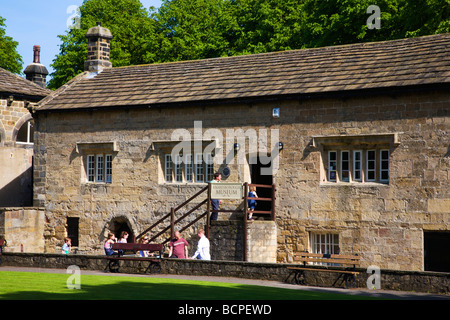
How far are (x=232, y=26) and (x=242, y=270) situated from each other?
22.3 meters

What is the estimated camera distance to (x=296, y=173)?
20.9m

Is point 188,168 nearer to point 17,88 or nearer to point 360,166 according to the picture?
point 360,166

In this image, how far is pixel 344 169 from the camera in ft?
66.9

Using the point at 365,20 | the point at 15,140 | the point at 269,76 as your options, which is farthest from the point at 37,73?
the point at 269,76

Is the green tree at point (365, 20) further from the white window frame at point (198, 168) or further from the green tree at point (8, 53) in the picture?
the green tree at point (8, 53)

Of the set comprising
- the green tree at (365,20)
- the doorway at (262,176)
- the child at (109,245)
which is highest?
the green tree at (365,20)

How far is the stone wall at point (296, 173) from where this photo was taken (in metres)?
19.0

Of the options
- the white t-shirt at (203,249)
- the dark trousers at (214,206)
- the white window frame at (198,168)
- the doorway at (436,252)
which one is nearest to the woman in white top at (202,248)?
the white t-shirt at (203,249)

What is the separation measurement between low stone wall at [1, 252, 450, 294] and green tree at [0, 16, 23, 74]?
24791 mm

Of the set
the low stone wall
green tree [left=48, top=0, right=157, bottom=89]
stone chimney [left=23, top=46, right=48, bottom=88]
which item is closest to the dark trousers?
the low stone wall

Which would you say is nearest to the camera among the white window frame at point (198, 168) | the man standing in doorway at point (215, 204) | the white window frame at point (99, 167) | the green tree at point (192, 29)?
the man standing in doorway at point (215, 204)

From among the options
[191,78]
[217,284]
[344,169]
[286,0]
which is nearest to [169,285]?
[217,284]

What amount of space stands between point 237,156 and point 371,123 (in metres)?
4.41

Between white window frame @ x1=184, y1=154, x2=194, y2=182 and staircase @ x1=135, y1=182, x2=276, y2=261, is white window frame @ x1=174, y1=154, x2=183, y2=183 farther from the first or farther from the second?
staircase @ x1=135, y1=182, x2=276, y2=261
